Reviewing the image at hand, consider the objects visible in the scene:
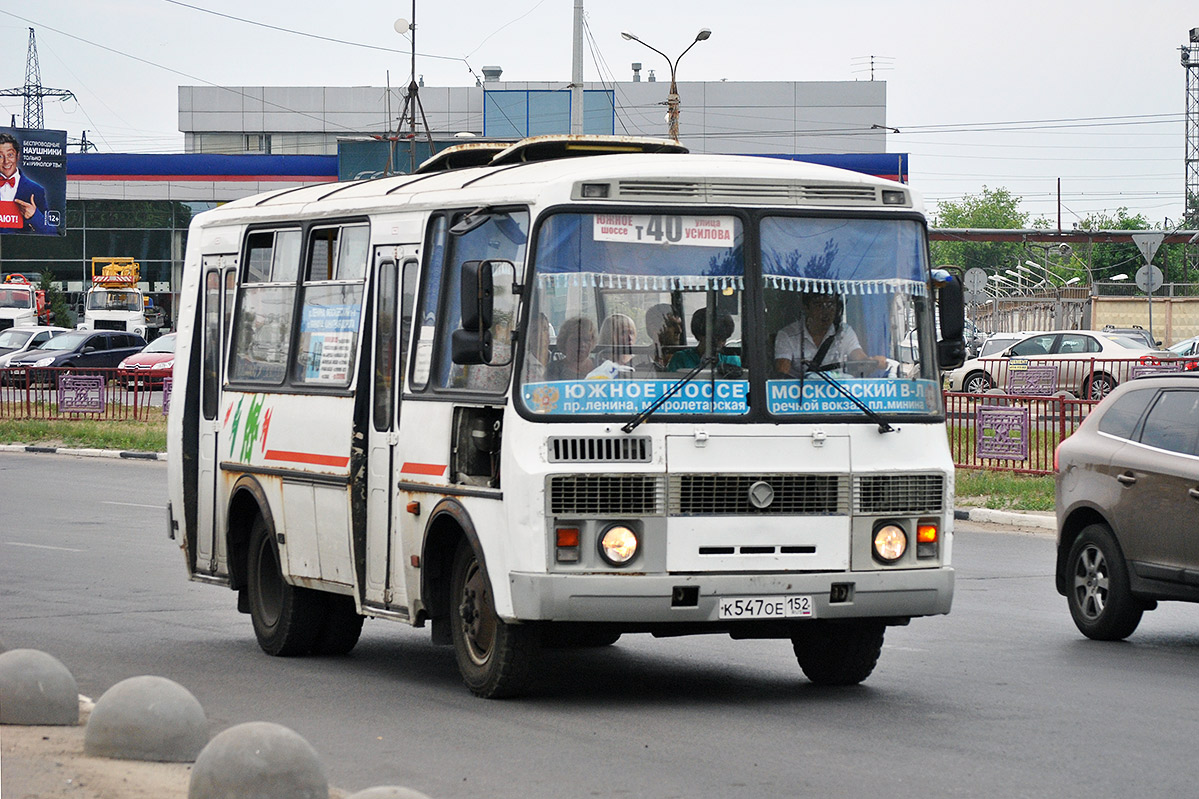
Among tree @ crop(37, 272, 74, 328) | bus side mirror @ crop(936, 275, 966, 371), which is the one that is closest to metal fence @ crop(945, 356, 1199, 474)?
bus side mirror @ crop(936, 275, 966, 371)

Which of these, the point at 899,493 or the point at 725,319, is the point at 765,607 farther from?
the point at 725,319

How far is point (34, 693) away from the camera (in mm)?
7969

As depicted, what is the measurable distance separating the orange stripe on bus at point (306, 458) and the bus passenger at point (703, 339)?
2.34 metres

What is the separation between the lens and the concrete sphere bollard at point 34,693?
7957 millimetres

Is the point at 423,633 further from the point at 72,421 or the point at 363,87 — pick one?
the point at 363,87

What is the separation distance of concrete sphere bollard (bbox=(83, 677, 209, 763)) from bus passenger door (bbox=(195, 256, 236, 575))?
14.6 feet

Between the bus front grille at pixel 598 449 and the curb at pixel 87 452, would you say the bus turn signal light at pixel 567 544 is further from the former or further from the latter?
the curb at pixel 87 452

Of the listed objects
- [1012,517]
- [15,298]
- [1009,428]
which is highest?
[15,298]

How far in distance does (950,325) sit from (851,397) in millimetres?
764

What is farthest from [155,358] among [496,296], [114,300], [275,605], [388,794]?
[388,794]

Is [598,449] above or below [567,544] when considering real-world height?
above

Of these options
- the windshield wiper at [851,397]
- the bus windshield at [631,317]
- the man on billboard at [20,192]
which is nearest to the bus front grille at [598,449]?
the bus windshield at [631,317]

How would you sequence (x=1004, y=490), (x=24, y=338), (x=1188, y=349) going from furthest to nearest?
(x=24, y=338) < (x=1188, y=349) < (x=1004, y=490)

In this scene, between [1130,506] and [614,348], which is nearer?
[614,348]
